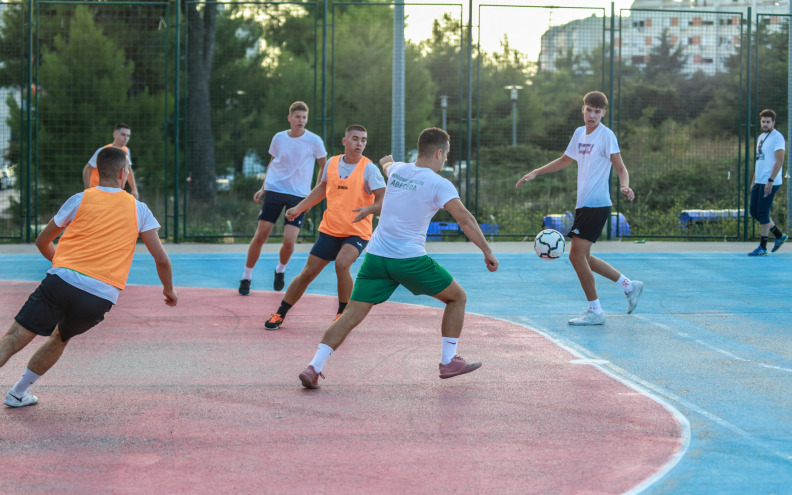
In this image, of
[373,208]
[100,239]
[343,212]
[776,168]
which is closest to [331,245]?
[343,212]

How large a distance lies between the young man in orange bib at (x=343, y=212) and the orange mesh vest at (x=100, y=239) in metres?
2.84

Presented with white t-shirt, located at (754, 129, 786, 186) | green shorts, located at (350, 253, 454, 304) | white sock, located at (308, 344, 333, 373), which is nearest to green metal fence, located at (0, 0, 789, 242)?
white t-shirt, located at (754, 129, 786, 186)

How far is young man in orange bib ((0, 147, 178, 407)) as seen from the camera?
5.47 meters

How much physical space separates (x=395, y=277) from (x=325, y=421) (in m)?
1.22

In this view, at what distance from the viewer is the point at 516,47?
2117 cm

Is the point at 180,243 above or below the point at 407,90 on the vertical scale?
below

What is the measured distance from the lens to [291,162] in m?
10.7

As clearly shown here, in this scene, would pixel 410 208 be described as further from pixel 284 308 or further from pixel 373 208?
pixel 284 308

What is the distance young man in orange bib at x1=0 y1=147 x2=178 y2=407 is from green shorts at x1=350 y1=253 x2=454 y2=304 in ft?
4.34

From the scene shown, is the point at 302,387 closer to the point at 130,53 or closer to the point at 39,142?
the point at 39,142

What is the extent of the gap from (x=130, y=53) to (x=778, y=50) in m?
13.9

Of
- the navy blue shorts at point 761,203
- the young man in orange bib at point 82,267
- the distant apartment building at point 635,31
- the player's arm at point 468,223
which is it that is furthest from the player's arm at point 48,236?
the distant apartment building at point 635,31

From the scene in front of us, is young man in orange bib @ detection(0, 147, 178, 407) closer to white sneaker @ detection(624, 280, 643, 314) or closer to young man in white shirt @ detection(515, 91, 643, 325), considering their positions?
young man in white shirt @ detection(515, 91, 643, 325)

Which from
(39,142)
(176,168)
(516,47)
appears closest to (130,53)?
(39,142)
